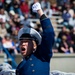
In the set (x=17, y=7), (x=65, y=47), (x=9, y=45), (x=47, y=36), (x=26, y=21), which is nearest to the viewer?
(x=47, y=36)

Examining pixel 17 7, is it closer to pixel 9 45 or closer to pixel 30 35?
pixel 9 45

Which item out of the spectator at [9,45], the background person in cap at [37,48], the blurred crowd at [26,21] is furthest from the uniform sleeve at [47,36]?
the spectator at [9,45]

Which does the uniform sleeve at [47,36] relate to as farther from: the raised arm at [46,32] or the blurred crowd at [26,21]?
the blurred crowd at [26,21]

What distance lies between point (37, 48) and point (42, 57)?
0.36 feet

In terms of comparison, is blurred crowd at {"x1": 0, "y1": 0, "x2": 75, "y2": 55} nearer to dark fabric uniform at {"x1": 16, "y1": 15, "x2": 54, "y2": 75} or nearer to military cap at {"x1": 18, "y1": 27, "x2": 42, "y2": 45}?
military cap at {"x1": 18, "y1": 27, "x2": 42, "y2": 45}

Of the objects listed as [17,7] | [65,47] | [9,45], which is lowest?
[65,47]

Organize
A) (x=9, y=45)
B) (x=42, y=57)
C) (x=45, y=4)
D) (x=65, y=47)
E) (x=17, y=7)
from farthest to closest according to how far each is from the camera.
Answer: (x=45, y=4), (x=17, y=7), (x=65, y=47), (x=9, y=45), (x=42, y=57)

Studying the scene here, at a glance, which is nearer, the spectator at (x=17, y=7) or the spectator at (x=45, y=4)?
the spectator at (x=17, y=7)

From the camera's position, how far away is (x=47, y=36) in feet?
13.5

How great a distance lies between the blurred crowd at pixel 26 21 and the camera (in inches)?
456

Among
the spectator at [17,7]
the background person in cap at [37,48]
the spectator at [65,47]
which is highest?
the background person in cap at [37,48]

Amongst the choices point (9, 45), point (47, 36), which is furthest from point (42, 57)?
point (9, 45)

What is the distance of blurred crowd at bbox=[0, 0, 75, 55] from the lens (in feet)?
38.0

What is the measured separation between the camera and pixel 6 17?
1399 cm
